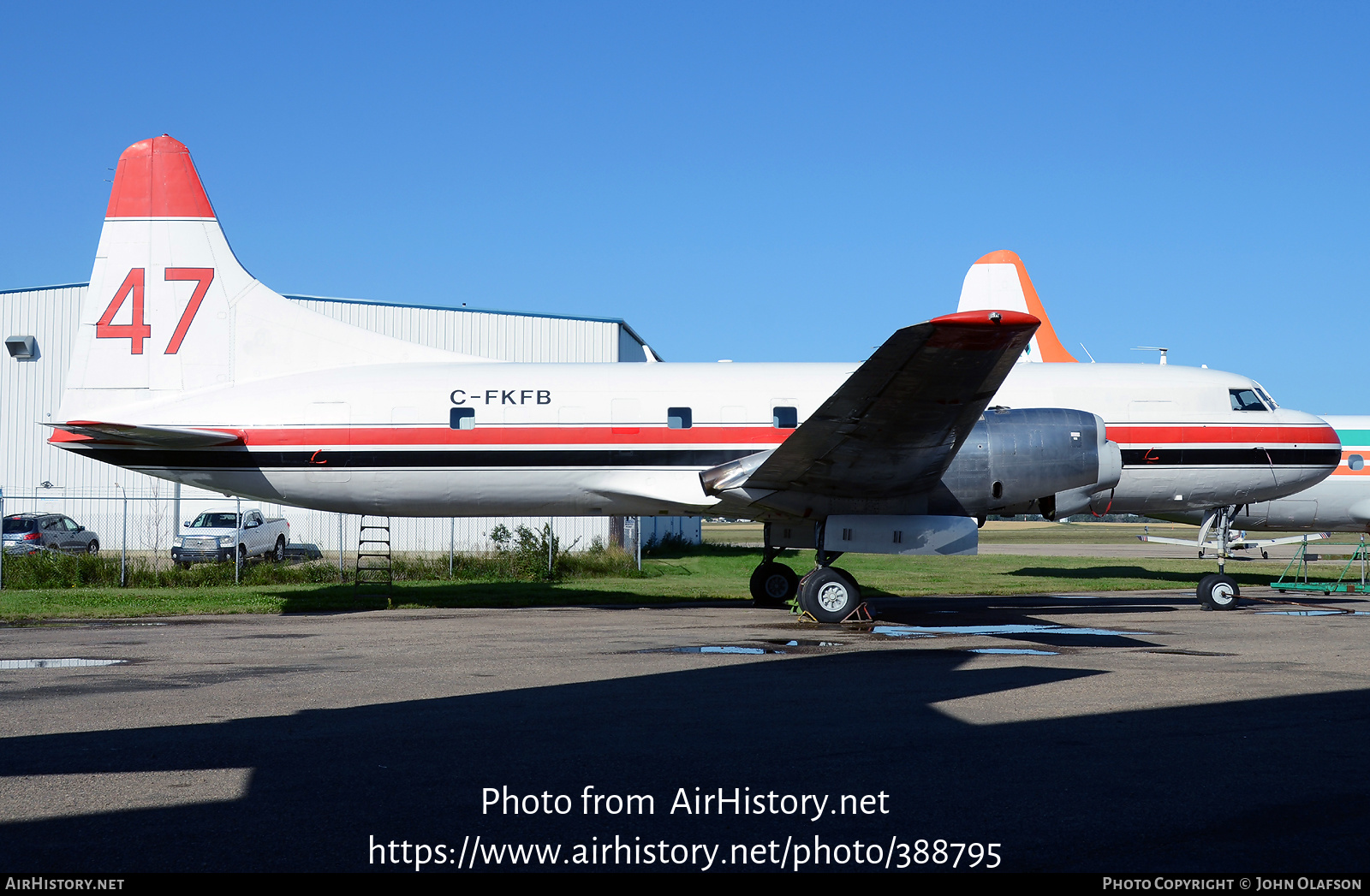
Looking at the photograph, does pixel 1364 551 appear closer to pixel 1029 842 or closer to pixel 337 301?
pixel 1029 842

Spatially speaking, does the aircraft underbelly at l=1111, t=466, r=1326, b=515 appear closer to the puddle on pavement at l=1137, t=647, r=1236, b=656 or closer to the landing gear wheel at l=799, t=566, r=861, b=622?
the puddle on pavement at l=1137, t=647, r=1236, b=656

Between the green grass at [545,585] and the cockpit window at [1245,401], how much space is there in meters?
6.39

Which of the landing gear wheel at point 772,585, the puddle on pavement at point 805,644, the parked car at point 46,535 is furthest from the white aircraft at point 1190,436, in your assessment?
the parked car at point 46,535

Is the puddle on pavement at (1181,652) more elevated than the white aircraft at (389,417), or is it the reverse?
the white aircraft at (389,417)

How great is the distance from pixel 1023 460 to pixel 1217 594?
5.82 meters

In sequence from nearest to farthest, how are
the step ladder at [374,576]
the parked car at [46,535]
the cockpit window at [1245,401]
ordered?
the cockpit window at [1245,401] → the step ladder at [374,576] → the parked car at [46,535]

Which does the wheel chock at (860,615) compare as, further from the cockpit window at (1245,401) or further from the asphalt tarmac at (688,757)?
the cockpit window at (1245,401)

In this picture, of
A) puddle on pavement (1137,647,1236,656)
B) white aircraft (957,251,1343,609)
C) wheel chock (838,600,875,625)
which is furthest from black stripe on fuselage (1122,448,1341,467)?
puddle on pavement (1137,647,1236,656)

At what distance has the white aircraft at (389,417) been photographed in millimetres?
15438

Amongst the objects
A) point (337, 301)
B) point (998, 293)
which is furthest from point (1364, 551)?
point (337, 301)

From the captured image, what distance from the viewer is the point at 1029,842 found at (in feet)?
15.8

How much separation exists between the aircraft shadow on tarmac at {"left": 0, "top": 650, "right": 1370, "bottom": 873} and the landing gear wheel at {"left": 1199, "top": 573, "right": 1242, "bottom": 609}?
986 cm

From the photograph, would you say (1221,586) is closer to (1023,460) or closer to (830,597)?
(1023,460)

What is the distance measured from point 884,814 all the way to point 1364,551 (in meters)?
25.3
